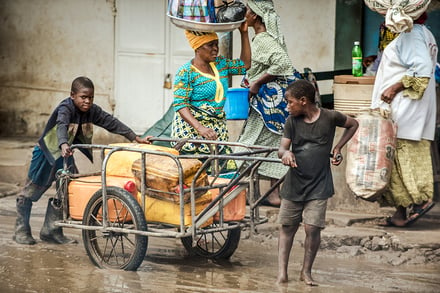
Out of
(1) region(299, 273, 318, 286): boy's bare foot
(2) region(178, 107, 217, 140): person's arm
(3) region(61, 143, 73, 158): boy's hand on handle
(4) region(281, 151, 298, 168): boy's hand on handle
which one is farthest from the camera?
(2) region(178, 107, 217, 140): person's arm

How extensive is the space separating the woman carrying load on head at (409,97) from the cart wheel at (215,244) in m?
1.65

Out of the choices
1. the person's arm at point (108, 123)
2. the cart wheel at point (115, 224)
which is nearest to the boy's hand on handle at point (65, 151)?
the cart wheel at point (115, 224)

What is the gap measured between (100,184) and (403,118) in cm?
277

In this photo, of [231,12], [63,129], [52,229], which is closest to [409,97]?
[231,12]

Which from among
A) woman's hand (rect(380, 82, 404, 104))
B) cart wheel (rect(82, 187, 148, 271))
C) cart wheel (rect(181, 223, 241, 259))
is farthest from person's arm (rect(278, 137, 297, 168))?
woman's hand (rect(380, 82, 404, 104))

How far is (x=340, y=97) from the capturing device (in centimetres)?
927

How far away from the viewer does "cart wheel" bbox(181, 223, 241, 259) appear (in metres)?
7.60

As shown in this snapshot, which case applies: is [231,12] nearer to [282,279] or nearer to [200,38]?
[200,38]

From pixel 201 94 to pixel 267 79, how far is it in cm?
136

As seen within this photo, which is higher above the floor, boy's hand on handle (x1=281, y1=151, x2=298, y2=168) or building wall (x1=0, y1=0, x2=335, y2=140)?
building wall (x1=0, y1=0, x2=335, y2=140)

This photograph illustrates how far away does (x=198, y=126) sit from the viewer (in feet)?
24.8

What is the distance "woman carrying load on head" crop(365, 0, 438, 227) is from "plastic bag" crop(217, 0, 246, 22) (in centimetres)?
135

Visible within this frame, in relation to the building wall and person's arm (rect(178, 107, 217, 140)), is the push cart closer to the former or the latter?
person's arm (rect(178, 107, 217, 140))

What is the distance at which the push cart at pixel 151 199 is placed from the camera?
6.95 meters
